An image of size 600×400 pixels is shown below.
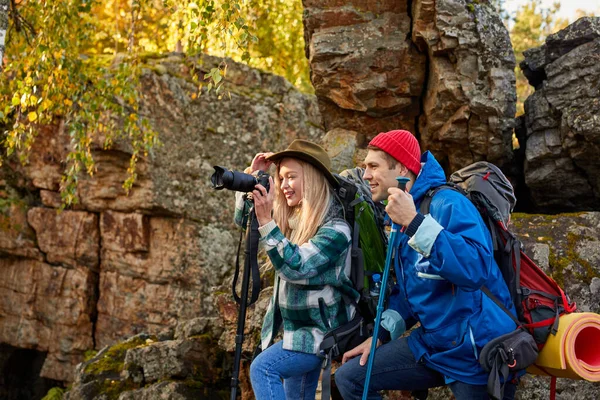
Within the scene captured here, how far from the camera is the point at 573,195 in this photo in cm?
750

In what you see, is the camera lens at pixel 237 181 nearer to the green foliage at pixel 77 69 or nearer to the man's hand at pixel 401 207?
the man's hand at pixel 401 207

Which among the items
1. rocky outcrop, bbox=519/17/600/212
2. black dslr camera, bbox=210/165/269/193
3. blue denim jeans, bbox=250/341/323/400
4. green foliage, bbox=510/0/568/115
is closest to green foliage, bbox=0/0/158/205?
black dslr camera, bbox=210/165/269/193

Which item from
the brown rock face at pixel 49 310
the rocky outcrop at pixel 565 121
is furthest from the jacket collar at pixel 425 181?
the brown rock face at pixel 49 310

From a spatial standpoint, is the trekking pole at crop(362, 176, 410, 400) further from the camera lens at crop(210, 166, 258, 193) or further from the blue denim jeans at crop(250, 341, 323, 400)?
the camera lens at crop(210, 166, 258, 193)

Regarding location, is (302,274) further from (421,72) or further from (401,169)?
(421,72)

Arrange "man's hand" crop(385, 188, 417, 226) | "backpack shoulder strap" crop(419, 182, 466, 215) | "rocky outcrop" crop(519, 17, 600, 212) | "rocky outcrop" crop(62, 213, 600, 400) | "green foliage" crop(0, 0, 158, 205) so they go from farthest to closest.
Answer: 1. "green foliage" crop(0, 0, 158, 205)
2. "rocky outcrop" crop(519, 17, 600, 212)
3. "rocky outcrop" crop(62, 213, 600, 400)
4. "backpack shoulder strap" crop(419, 182, 466, 215)
5. "man's hand" crop(385, 188, 417, 226)

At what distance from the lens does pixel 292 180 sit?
4664 millimetres

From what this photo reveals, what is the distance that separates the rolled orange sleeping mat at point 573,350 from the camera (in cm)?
377

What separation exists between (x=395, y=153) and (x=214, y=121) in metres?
9.22

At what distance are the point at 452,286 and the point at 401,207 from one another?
→ 1.88 feet

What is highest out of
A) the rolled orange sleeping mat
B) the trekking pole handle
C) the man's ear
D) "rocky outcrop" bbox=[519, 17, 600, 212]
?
"rocky outcrop" bbox=[519, 17, 600, 212]

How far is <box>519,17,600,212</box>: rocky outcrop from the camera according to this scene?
6.89 meters

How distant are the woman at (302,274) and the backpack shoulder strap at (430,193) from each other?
647 millimetres

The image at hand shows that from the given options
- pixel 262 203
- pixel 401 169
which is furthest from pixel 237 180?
pixel 401 169
